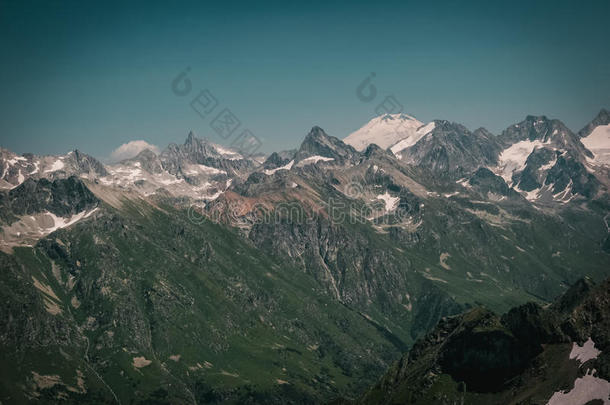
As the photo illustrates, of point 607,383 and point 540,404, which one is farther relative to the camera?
point 540,404

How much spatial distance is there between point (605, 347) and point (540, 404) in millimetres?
31913

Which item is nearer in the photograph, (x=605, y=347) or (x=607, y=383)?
(x=607, y=383)

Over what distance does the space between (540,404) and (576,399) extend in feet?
41.7

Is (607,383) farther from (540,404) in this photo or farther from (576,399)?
(540,404)

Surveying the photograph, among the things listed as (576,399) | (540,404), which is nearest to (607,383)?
(576,399)

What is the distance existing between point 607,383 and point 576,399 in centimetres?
1163

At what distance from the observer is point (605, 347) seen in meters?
200

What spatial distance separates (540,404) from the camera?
196 meters

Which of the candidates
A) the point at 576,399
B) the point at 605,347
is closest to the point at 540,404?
the point at 576,399

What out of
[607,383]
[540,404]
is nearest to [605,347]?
[607,383]

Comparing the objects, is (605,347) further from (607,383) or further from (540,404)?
(540,404)

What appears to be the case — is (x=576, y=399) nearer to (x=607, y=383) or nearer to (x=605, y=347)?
(x=607, y=383)

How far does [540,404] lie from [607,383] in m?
24.0
